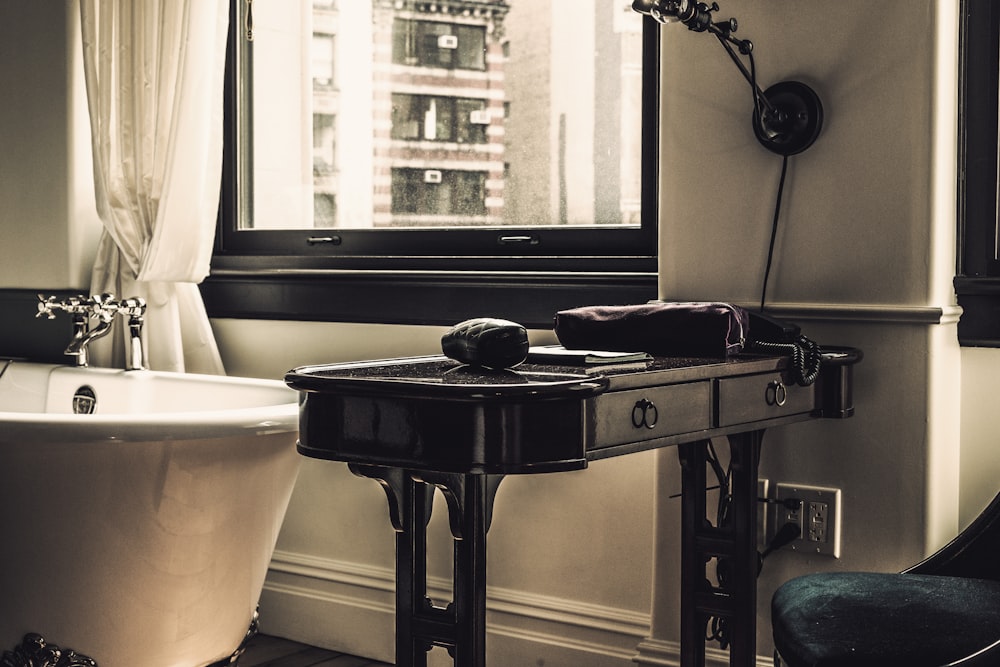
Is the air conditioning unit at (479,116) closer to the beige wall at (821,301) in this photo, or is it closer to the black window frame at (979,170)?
the beige wall at (821,301)

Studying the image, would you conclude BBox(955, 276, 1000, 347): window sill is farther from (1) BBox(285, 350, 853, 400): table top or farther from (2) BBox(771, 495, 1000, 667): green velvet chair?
(1) BBox(285, 350, 853, 400): table top

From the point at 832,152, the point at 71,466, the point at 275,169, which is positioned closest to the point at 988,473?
the point at 832,152

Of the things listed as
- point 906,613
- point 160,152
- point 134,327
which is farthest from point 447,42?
point 906,613

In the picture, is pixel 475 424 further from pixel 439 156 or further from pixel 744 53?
pixel 439 156

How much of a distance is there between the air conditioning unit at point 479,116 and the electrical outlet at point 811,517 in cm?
107

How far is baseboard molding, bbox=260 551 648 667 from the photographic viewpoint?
90.4 inches

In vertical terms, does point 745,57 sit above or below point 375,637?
above

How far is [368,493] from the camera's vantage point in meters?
2.65

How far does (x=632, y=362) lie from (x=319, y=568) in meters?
1.49

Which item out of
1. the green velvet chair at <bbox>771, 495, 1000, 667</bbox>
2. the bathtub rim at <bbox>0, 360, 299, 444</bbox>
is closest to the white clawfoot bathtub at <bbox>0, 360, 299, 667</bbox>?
the bathtub rim at <bbox>0, 360, 299, 444</bbox>

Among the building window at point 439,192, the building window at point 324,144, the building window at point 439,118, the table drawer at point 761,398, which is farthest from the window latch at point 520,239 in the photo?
the table drawer at point 761,398

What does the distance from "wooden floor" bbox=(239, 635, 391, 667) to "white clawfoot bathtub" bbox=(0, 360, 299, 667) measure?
18.5 inches

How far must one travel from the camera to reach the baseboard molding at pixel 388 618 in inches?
90.4

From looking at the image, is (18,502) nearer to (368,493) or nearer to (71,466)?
(71,466)
